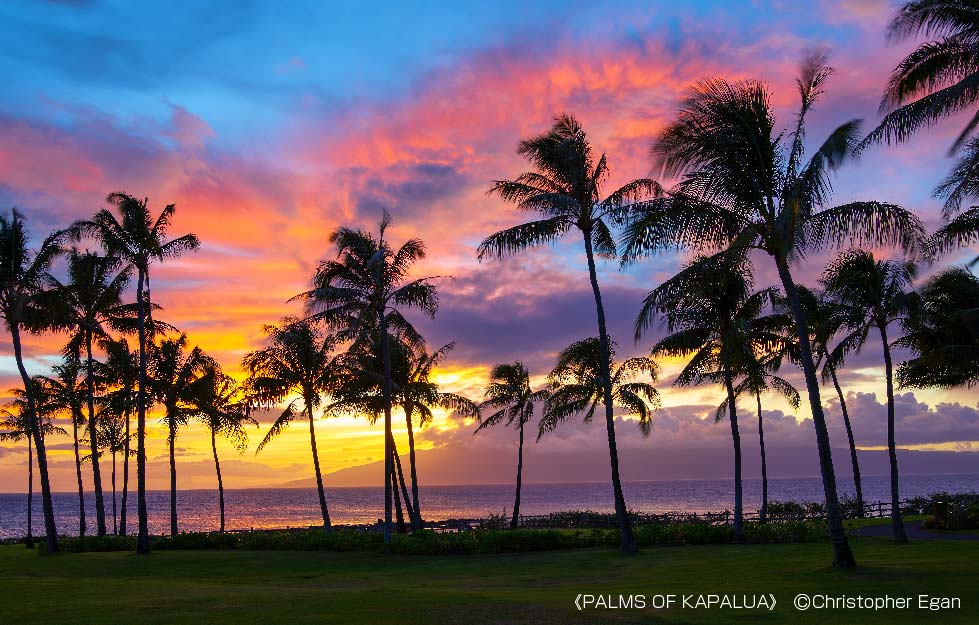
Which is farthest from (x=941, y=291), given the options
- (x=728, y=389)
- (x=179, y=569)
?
(x=179, y=569)

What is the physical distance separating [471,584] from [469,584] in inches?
2.2

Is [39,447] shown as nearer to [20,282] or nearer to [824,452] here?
[20,282]

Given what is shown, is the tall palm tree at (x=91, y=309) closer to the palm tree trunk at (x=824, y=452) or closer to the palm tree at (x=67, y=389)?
the palm tree at (x=67, y=389)

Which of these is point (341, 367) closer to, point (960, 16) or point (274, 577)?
point (274, 577)

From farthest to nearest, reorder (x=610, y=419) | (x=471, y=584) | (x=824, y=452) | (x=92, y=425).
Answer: (x=92, y=425), (x=610, y=419), (x=471, y=584), (x=824, y=452)

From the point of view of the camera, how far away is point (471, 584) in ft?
64.4

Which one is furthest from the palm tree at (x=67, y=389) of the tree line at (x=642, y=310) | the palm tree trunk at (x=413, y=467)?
the palm tree trunk at (x=413, y=467)

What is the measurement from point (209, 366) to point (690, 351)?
2897 cm

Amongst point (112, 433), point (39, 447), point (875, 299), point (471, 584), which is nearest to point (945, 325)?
point (875, 299)

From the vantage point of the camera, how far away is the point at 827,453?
18547 mm

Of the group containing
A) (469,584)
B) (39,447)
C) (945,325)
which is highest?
(945,325)

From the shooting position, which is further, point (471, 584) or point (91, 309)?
point (91, 309)

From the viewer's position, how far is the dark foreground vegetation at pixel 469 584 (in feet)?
42.9

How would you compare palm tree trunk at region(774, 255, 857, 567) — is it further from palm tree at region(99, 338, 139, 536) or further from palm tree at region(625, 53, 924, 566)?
palm tree at region(99, 338, 139, 536)
